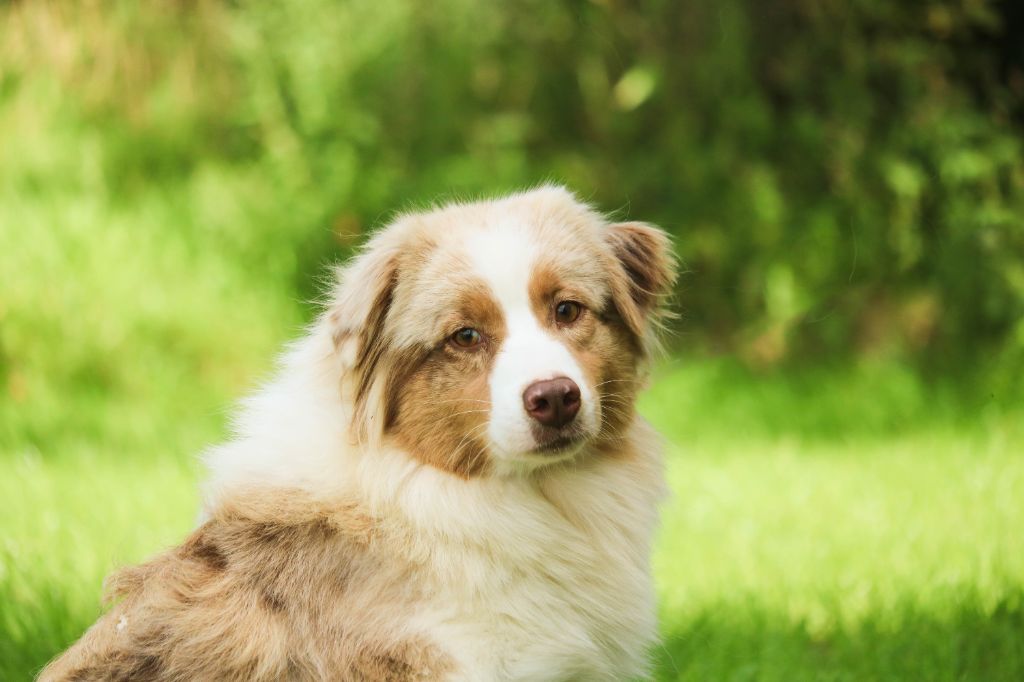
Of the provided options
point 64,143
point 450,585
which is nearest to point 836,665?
point 450,585

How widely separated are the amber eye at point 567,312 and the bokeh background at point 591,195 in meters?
3.41

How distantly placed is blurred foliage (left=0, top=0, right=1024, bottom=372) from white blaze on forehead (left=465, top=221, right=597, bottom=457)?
575cm

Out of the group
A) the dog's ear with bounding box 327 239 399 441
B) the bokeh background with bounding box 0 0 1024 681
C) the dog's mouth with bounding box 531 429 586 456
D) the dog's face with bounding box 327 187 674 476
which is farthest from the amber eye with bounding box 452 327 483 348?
the bokeh background with bounding box 0 0 1024 681

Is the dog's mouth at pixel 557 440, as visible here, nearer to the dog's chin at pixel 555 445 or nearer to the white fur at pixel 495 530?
the dog's chin at pixel 555 445

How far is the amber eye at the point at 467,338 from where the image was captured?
3338 mm

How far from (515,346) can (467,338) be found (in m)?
0.18

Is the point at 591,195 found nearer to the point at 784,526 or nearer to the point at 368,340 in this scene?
the point at 784,526

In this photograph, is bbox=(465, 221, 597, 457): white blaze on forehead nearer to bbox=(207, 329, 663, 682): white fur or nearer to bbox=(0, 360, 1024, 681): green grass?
bbox=(207, 329, 663, 682): white fur

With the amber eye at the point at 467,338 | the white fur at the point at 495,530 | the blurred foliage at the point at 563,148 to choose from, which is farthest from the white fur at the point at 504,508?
the blurred foliage at the point at 563,148

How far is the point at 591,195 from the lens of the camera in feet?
32.8

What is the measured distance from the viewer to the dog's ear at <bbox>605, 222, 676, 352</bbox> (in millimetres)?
3730

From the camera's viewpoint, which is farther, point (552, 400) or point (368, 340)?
point (368, 340)

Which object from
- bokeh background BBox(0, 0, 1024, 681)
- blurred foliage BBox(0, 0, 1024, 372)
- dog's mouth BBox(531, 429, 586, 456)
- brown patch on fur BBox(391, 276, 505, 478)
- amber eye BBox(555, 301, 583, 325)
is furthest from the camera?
blurred foliage BBox(0, 0, 1024, 372)

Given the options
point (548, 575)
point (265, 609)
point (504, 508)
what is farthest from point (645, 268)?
point (265, 609)
